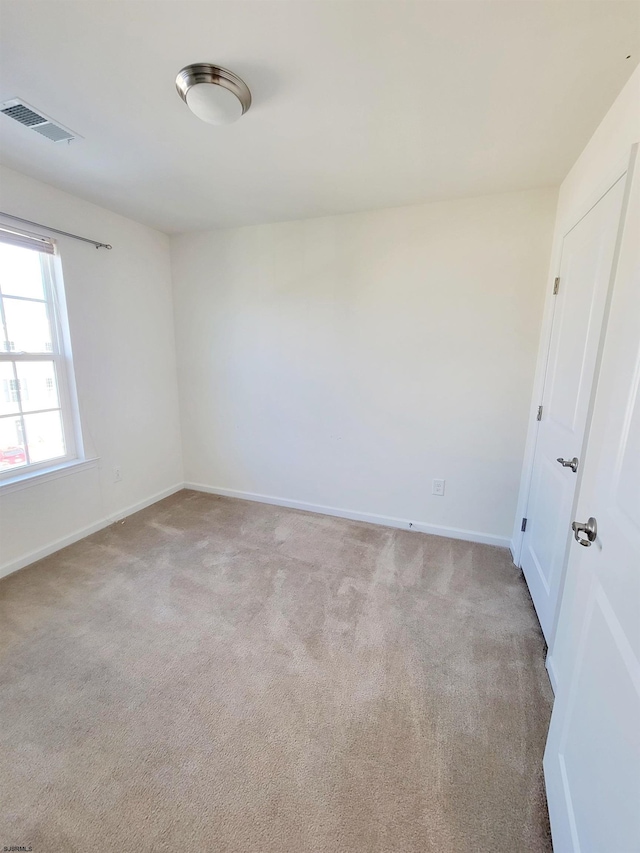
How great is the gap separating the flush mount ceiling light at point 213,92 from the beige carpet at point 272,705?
239 centimetres

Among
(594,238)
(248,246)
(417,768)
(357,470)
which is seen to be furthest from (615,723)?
(248,246)

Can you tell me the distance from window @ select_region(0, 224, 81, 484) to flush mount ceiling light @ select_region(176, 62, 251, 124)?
163 cm

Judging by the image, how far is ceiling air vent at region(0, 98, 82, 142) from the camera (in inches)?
60.0

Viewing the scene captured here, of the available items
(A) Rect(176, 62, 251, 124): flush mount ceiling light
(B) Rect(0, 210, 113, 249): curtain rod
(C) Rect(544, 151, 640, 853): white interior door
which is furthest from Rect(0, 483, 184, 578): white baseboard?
(C) Rect(544, 151, 640, 853): white interior door

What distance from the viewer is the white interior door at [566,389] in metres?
1.41

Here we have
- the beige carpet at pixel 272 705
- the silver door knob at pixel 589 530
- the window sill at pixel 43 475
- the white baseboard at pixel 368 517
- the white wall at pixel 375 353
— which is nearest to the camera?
the silver door knob at pixel 589 530

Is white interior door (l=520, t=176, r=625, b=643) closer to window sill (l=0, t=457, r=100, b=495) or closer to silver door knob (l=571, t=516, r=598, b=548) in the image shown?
silver door knob (l=571, t=516, r=598, b=548)

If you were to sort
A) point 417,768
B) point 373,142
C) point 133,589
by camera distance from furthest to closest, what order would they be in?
point 133,589 < point 373,142 < point 417,768

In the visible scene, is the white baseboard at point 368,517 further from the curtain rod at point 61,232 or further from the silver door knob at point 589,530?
the curtain rod at point 61,232

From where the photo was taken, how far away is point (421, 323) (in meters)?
2.57

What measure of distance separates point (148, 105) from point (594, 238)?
1991 mm

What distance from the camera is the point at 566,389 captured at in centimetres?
172

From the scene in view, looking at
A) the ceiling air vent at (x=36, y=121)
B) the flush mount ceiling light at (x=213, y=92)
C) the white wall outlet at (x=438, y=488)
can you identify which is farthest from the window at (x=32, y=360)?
the white wall outlet at (x=438, y=488)

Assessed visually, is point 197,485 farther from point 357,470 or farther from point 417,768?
point 417,768
